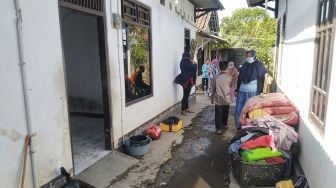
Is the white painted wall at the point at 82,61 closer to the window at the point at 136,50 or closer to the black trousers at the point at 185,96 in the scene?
the window at the point at 136,50

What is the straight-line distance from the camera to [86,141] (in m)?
5.54

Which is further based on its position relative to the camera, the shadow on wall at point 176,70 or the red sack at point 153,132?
the shadow on wall at point 176,70

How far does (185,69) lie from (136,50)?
9.15 feet

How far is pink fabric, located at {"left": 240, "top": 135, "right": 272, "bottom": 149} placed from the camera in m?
→ 4.15

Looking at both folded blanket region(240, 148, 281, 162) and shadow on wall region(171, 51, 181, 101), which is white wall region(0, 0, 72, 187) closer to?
folded blanket region(240, 148, 281, 162)

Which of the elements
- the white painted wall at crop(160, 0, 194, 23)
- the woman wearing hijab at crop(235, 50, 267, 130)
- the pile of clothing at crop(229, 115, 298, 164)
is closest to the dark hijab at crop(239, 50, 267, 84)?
the woman wearing hijab at crop(235, 50, 267, 130)

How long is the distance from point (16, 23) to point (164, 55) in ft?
17.6

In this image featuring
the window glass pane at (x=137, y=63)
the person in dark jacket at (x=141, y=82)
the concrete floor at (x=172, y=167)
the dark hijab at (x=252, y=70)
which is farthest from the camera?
the person in dark jacket at (x=141, y=82)

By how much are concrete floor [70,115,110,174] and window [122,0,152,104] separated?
40.3 inches

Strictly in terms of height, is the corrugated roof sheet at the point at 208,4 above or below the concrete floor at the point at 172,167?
above

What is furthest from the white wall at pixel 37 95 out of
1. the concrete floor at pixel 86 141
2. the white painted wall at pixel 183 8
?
the white painted wall at pixel 183 8

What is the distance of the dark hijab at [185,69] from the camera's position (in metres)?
8.85

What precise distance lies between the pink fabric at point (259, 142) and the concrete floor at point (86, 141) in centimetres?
243

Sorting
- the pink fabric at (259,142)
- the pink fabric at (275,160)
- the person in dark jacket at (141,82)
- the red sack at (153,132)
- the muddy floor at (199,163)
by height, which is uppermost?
the person in dark jacket at (141,82)
